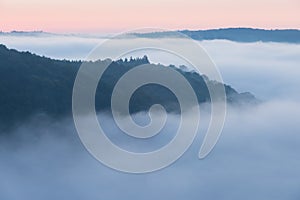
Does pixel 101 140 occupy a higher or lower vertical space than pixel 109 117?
lower

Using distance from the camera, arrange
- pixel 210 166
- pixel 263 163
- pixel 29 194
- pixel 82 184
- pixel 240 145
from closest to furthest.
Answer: pixel 29 194 → pixel 82 184 → pixel 210 166 → pixel 263 163 → pixel 240 145

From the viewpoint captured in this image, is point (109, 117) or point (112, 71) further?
point (112, 71)

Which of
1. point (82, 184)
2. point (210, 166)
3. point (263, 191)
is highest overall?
point (210, 166)

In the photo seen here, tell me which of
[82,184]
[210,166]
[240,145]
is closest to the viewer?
[82,184]

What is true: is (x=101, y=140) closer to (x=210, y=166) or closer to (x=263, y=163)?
(x=210, y=166)

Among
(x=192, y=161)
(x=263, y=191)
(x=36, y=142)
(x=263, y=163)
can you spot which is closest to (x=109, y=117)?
(x=36, y=142)

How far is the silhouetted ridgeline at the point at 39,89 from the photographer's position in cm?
13762

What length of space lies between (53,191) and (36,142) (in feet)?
64.3

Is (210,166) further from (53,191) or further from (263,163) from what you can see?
(53,191)

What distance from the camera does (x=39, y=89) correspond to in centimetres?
14538

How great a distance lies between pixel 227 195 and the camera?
464 feet

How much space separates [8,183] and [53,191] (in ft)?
41.5

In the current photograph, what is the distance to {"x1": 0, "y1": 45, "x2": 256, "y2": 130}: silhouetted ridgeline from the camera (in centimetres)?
13762

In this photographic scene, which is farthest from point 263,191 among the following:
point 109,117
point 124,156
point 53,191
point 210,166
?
point 53,191
